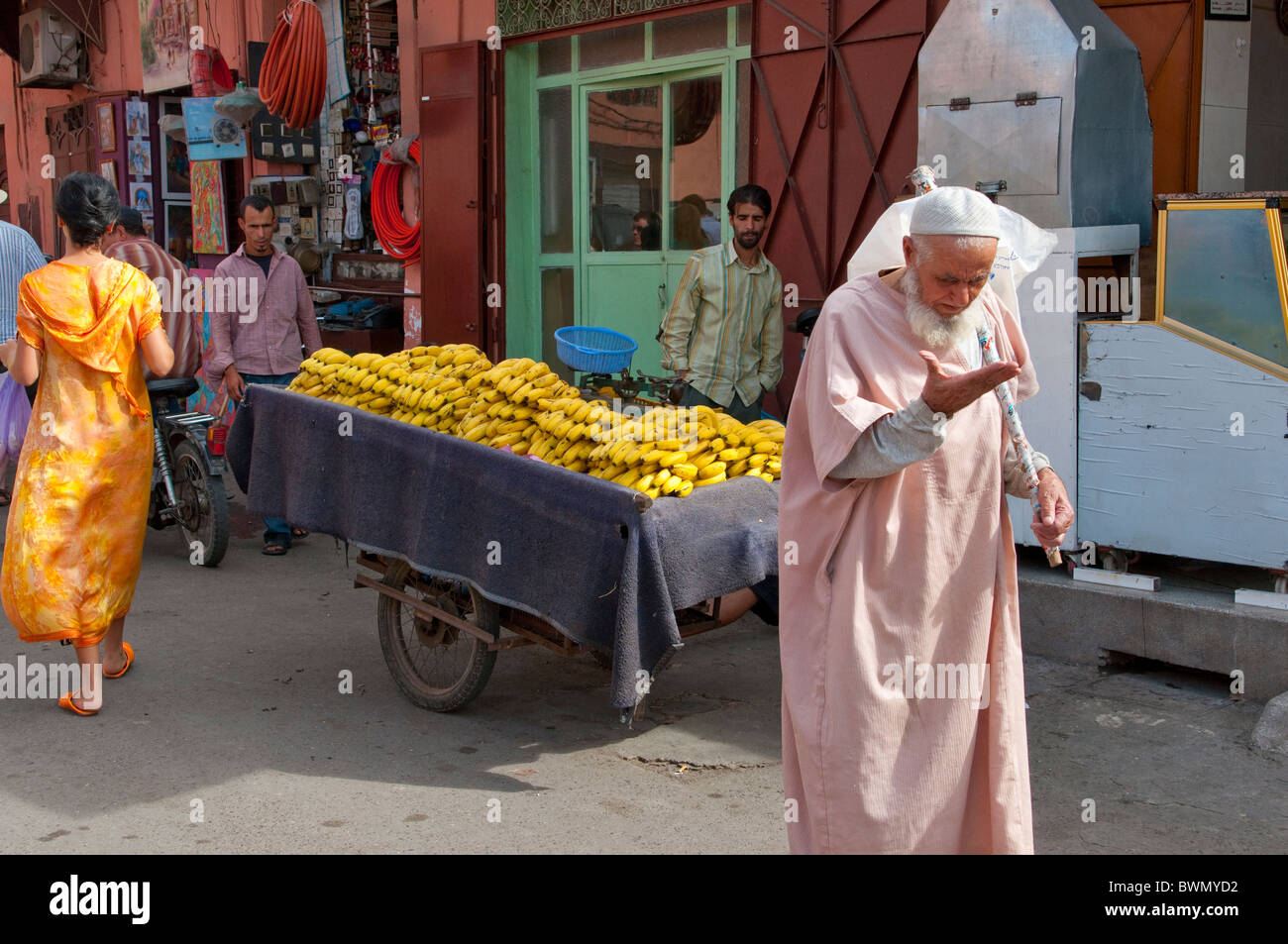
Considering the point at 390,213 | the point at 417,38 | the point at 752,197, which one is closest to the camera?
the point at 752,197

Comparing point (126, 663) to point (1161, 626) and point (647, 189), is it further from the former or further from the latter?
point (647, 189)

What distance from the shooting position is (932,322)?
2680 mm

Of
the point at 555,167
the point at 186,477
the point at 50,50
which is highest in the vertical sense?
the point at 50,50

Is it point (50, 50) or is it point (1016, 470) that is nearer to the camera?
point (1016, 470)

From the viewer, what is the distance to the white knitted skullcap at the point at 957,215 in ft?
8.40

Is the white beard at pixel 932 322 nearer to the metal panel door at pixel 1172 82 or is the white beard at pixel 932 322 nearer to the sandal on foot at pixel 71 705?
the sandal on foot at pixel 71 705

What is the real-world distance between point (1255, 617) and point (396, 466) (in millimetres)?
Result: 3243

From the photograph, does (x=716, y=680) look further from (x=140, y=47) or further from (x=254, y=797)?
(x=140, y=47)

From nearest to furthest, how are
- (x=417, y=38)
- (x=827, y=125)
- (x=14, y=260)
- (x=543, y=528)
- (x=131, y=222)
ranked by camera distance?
(x=543, y=528) → (x=14, y=260) → (x=827, y=125) → (x=131, y=222) → (x=417, y=38)

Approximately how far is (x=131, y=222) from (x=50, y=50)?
947 centimetres

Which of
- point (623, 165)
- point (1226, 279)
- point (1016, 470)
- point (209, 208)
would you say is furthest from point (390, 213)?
point (1016, 470)

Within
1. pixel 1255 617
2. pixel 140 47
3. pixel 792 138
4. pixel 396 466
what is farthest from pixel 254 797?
pixel 140 47

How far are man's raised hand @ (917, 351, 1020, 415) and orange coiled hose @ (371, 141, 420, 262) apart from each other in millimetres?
8677

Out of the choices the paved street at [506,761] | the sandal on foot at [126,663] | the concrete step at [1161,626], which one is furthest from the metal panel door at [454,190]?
the concrete step at [1161,626]
